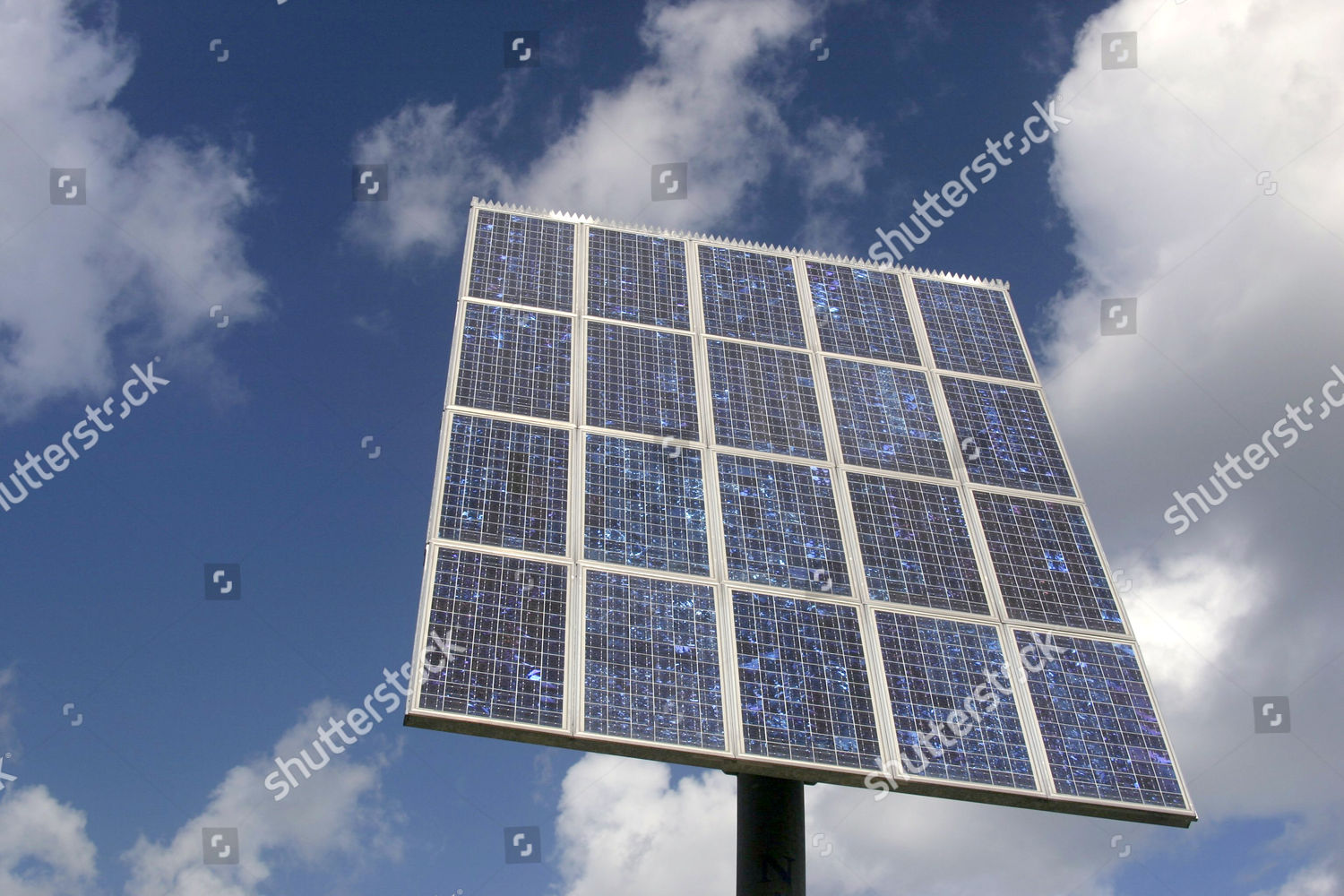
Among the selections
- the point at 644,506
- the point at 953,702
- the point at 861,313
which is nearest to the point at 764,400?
the point at 644,506

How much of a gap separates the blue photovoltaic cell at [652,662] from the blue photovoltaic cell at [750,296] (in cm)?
933

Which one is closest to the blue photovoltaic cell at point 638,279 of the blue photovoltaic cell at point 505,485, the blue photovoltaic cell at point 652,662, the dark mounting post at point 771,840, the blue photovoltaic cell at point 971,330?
the blue photovoltaic cell at point 505,485

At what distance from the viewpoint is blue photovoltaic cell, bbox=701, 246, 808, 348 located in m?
30.9

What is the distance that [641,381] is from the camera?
92.7 feet

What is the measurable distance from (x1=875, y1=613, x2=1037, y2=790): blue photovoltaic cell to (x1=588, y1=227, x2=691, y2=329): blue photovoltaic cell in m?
10.5

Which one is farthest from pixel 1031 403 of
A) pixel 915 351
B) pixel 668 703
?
pixel 668 703

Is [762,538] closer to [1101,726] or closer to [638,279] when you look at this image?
[1101,726]

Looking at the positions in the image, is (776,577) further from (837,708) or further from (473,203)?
(473,203)

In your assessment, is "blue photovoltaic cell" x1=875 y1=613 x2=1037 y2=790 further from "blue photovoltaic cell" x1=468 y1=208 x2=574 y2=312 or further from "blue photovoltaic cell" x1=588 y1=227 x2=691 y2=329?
"blue photovoltaic cell" x1=468 y1=208 x2=574 y2=312

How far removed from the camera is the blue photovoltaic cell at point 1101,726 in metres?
22.5

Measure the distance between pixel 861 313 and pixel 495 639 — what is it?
1557 cm

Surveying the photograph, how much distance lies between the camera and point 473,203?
32.2 meters

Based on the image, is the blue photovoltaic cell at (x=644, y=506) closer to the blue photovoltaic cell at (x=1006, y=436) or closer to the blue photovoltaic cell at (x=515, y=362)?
the blue photovoltaic cell at (x=515, y=362)

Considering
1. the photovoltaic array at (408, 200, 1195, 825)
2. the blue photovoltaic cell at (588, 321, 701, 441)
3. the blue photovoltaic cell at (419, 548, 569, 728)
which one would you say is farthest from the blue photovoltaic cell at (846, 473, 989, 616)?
the blue photovoltaic cell at (419, 548, 569, 728)
